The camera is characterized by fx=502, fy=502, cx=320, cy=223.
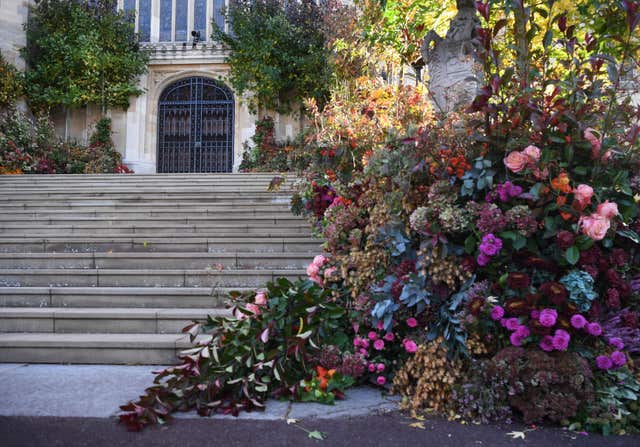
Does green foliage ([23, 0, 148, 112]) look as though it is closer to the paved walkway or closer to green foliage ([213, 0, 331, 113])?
green foliage ([213, 0, 331, 113])

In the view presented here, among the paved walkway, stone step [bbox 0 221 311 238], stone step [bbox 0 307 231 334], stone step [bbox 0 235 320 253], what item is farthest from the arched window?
the paved walkway

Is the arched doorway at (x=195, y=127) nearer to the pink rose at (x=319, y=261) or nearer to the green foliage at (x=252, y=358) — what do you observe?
the pink rose at (x=319, y=261)

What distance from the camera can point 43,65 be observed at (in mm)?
15125

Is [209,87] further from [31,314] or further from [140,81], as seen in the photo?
[31,314]

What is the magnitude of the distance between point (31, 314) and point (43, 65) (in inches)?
545

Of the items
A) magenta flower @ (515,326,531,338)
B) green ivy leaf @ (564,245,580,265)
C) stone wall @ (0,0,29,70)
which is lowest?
magenta flower @ (515,326,531,338)

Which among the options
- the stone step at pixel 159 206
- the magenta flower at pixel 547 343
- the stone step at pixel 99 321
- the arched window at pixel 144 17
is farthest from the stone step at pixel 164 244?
the arched window at pixel 144 17

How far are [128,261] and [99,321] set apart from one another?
1.27 m

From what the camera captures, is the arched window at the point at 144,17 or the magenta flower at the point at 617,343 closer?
the magenta flower at the point at 617,343

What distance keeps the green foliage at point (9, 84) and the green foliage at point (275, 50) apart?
19.4 ft

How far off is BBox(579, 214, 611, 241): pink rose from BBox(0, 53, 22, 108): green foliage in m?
15.7

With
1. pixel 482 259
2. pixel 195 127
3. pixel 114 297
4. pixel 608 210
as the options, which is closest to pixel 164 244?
Result: pixel 114 297

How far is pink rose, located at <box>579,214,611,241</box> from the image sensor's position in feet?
8.34

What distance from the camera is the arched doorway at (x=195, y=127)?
53.3 ft
